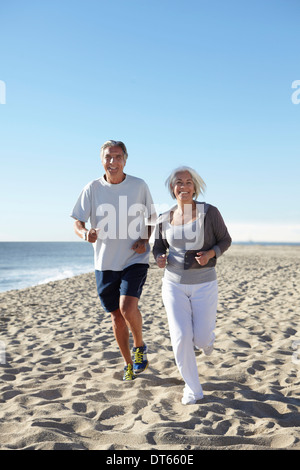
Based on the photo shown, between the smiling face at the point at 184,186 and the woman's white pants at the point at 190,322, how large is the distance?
2.35 feet

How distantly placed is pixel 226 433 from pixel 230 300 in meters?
6.22

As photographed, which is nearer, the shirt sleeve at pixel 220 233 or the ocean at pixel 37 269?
the shirt sleeve at pixel 220 233

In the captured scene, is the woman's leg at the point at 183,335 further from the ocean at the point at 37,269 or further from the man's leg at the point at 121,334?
the ocean at the point at 37,269

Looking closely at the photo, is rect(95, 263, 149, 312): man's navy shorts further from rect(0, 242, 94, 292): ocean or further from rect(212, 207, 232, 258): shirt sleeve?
rect(0, 242, 94, 292): ocean

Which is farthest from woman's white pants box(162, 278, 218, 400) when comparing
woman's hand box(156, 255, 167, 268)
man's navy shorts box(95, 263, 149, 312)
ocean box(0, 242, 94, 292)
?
ocean box(0, 242, 94, 292)

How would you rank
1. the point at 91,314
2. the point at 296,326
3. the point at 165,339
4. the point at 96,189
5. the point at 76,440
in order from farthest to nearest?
the point at 91,314 → the point at 296,326 → the point at 165,339 → the point at 96,189 → the point at 76,440

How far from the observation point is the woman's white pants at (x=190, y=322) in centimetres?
325

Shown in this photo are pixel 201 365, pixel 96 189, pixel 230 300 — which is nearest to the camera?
pixel 96 189

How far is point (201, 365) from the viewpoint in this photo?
437 centimetres

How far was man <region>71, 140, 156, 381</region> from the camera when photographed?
3824 millimetres

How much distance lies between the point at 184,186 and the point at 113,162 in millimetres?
818

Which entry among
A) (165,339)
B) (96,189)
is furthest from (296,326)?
(96,189)

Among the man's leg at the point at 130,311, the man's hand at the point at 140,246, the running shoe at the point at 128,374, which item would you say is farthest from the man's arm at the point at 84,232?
the running shoe at the point at 128,374

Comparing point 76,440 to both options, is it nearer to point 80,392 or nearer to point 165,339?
point 80,392
